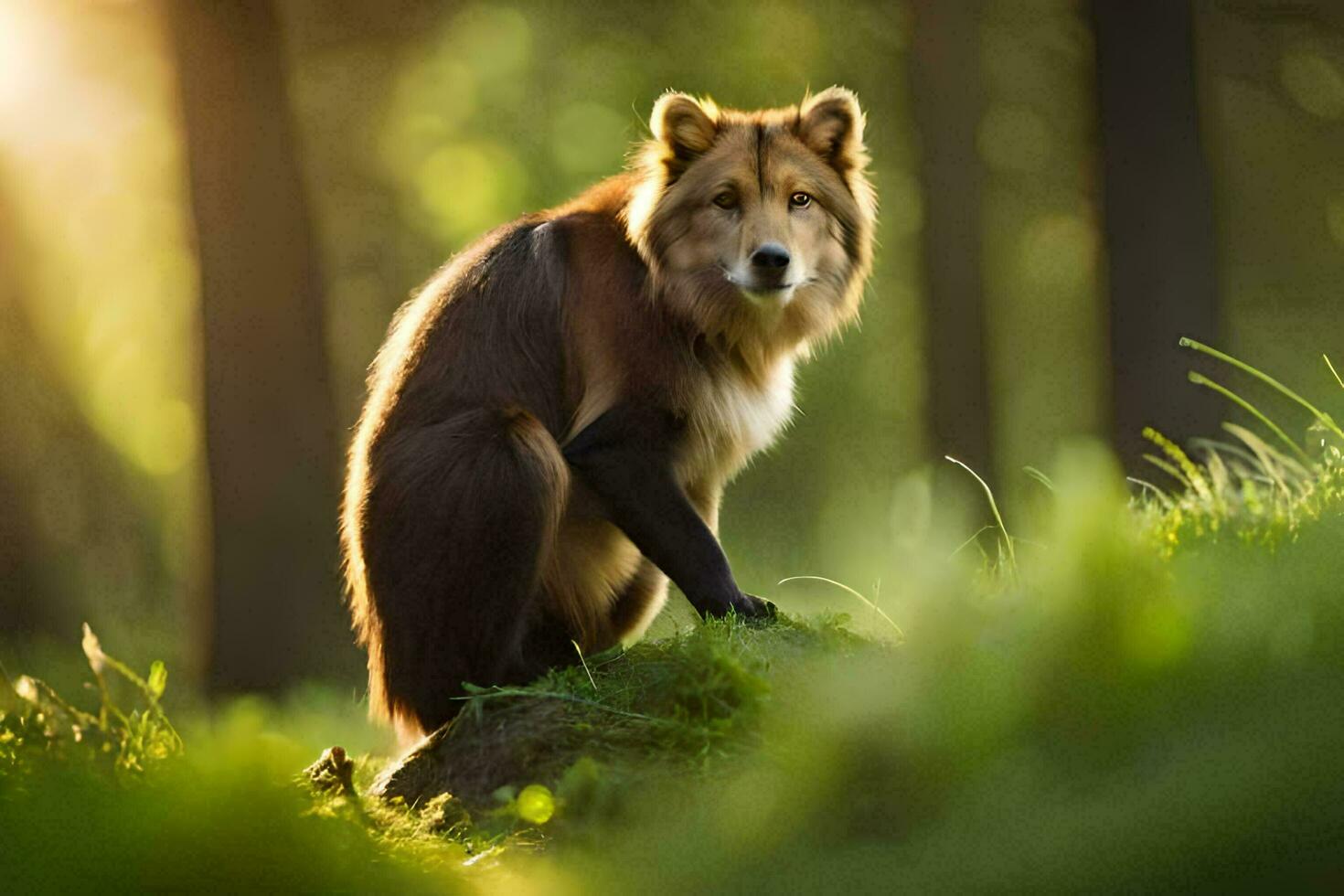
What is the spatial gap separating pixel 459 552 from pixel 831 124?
2.66 meters

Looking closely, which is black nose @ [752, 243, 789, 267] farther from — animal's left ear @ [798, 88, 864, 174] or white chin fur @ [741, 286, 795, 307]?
animal's left ear @ [798, 88, 864, 174]

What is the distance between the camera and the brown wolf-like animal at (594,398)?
5.17m

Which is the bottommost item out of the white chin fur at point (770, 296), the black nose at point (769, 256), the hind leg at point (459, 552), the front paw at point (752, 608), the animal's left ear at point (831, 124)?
the front paw at point (752, 608)

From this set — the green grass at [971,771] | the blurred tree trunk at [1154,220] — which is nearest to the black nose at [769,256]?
the green grass at [971,771]

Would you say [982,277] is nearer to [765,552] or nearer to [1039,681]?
[765,552]

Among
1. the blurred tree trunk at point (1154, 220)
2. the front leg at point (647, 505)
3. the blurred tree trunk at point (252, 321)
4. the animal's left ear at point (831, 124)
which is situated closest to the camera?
the front leg at point (647, 505)

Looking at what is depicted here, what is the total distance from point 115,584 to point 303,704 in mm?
9916

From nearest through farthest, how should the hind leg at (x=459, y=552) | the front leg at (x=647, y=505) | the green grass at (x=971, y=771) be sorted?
the green grass at (x=971, y=771) < the hind leg at (x=459, y=552) < the front leg at (x=647, y=505)

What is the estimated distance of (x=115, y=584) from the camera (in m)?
18.6

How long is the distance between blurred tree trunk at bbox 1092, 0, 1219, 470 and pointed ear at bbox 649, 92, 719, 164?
5154 mm

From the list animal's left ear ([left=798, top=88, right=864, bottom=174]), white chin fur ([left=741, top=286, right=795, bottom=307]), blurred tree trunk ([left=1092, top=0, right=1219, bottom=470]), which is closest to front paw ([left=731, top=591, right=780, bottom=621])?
white chin fur ([left=741, top=286, right=795, bottom=307])

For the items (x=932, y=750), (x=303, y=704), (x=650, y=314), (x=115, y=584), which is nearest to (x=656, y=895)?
(x=932, y=750)

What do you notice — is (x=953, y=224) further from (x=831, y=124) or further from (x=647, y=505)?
(x=647, y=505)

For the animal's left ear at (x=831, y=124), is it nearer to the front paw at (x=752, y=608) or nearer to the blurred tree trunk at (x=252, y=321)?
the front paw at (x=752, y=608)
